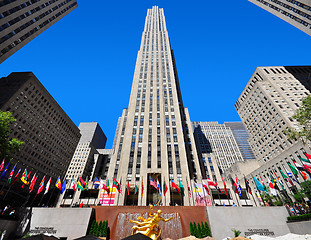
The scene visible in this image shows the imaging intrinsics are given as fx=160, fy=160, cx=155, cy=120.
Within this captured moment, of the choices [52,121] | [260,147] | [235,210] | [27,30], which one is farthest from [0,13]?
[260,147]

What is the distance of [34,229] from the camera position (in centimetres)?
2175

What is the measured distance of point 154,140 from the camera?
1950 inches

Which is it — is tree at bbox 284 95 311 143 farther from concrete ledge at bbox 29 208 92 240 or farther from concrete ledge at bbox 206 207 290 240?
concrete ledge at bbox 29 208 92 240

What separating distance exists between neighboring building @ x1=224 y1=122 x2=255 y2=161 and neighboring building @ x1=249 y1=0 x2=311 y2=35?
10622 centimetres

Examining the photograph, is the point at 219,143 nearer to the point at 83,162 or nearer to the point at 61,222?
the point at 83,162

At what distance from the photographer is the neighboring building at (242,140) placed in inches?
5492

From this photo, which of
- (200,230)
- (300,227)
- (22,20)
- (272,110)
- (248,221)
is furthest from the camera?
(272,110)

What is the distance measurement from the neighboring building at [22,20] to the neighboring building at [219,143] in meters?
105

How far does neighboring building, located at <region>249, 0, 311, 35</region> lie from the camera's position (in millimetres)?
49562

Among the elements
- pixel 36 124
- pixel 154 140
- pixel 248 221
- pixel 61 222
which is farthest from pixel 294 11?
pixel 36 124

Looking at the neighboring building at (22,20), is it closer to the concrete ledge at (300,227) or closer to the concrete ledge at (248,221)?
the concrete ledge at (248,221)

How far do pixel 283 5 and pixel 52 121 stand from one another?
4389 inches

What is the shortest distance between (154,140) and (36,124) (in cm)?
5734

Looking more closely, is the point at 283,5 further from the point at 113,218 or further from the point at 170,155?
the point at 113,218
